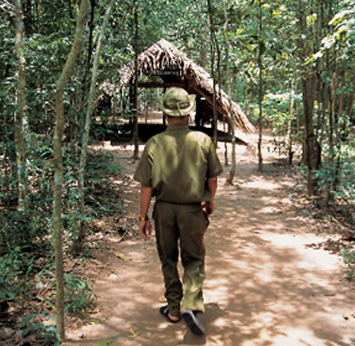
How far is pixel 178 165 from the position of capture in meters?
3.12

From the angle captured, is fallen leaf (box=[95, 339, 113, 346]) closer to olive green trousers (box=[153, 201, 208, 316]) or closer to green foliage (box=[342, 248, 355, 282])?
olive green trousers (box=[153, 201, 208, 316])

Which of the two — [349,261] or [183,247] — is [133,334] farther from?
[349,261]

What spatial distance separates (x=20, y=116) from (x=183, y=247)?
2.28 meters

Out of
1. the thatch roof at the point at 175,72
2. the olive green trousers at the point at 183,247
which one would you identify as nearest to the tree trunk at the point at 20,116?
the olive green trousers at the point at 183,247

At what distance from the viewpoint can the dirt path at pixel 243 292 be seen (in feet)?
10.4

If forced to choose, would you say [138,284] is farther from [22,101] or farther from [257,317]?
[22,101]

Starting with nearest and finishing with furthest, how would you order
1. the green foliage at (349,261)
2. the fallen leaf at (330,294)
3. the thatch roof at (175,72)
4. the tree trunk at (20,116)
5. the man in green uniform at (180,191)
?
the man in green uniform at (180,191), the fallen leaf at (330,294), the tree trunk at (20,116), the green foliage at (349,261), the thatch roof at (175,72)

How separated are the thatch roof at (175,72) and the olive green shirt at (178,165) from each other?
819 centimetres

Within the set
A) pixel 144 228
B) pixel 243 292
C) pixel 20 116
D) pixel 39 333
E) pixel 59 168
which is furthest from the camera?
pixel 20 116

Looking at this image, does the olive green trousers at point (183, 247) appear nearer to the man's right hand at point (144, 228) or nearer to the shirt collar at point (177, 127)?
the man's right hand at point (144, 228)

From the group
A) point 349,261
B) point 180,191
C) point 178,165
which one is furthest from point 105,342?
point 349,261

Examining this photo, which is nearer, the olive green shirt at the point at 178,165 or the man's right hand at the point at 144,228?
the olive green shirt at the point at 178,165

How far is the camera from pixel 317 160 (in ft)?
24.5

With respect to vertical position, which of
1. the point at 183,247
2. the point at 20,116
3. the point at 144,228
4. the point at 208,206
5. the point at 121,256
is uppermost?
the point at 20,116
